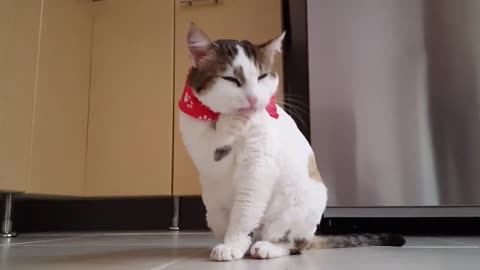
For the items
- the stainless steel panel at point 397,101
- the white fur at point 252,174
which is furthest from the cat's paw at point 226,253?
the stainless steel panel at point 397,101

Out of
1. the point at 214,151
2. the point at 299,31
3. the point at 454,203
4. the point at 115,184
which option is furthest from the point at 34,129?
the point at 454,203

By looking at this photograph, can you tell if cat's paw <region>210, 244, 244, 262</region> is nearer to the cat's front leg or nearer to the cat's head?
the cat's front leg

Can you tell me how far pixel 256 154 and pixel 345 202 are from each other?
0.70 m

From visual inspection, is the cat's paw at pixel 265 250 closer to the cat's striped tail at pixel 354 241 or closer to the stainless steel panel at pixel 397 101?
the cat's striped tail at pixel 354 241

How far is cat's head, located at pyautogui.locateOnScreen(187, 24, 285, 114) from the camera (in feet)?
2.62

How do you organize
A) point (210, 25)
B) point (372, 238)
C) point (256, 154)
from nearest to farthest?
point (256, 154), point (372, 238), point (210, 25)

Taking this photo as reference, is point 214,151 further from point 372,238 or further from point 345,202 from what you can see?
point 345,202

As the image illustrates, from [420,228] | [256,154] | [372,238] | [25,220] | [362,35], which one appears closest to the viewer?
[256,154]

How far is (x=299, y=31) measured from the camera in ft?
5.95

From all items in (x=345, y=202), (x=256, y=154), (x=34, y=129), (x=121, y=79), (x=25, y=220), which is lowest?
(x=25, y=220)

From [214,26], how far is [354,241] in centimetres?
114

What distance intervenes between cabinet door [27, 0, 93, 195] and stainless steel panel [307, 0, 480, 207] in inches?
39.9

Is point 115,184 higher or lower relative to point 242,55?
lower

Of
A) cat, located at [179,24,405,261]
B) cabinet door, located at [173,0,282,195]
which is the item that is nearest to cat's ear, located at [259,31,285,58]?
cat, located at [179,24,405,261]
